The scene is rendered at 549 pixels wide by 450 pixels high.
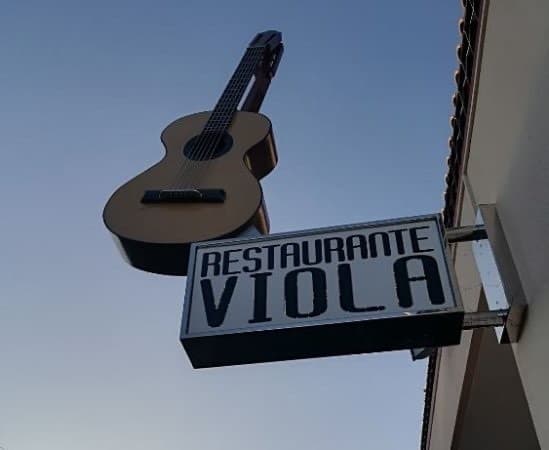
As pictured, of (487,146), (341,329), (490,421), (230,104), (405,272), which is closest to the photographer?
(341,329)

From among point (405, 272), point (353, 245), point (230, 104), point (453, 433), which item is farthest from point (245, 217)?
point (453, 433)

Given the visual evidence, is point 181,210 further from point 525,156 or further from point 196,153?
point 525,156

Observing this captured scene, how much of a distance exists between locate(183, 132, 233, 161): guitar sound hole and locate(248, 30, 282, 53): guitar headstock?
236 cm

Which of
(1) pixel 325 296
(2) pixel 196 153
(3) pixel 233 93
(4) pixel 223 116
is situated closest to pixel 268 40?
(3) pixel 233 93

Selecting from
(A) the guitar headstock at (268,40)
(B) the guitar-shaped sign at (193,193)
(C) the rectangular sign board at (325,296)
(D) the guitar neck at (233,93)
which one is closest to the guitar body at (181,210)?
(B) the guitar-shaped sign at (193,193)

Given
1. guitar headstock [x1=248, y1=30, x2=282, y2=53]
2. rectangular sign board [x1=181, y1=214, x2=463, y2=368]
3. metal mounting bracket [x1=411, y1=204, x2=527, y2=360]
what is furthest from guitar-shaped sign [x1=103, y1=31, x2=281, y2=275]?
guitar headstock [x1=248, y1=30, x2=282, y2=53]

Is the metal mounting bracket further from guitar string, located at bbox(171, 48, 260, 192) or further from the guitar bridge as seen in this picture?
guitar string, located at bbox(171, 48, 260, 192)

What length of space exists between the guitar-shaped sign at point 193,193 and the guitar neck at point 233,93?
12 millimetres

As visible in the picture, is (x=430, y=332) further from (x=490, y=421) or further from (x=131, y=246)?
(x=490, y=421)

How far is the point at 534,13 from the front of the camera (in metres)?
2.12

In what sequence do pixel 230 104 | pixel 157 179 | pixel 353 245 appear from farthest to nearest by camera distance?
1. pixel 230 104
2. pixel 157 179
3. pixel 353 245

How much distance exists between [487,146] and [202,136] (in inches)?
66.9

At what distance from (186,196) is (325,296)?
112 cm

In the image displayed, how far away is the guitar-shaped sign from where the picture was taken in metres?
2.66
